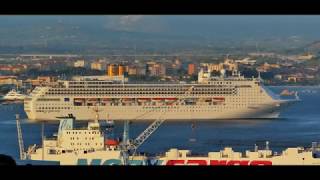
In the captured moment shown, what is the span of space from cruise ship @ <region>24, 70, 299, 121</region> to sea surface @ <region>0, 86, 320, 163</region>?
0.90 feet

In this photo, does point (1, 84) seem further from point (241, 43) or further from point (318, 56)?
point (318, 56)

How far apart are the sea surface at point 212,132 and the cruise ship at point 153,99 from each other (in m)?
0.27

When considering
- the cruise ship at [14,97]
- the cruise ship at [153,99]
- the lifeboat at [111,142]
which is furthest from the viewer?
the cruise ship at [14,97]

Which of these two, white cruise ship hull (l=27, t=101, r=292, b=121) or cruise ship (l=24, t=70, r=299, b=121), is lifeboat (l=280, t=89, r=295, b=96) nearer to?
cruise ship (l=24, t=70, r=299, b=121)

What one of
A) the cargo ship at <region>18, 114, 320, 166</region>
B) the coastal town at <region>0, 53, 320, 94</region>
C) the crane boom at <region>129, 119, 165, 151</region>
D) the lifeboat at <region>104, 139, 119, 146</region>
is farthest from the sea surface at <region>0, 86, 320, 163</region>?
the lifeboat at <region>104, 139, 119, 146</region>

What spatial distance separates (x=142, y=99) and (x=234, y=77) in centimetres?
237

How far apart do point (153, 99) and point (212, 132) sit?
172 centimetres

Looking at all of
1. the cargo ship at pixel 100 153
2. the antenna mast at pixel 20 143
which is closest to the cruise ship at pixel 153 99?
the antenna mast at pixel 20 143

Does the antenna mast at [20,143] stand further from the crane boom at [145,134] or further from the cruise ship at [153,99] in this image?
the crane boom at [145,134]

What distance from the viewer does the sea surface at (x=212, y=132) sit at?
575 inches

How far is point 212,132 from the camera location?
54.9ft

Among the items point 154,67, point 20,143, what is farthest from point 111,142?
point 154,67

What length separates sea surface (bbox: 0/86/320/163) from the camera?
1462 cm
